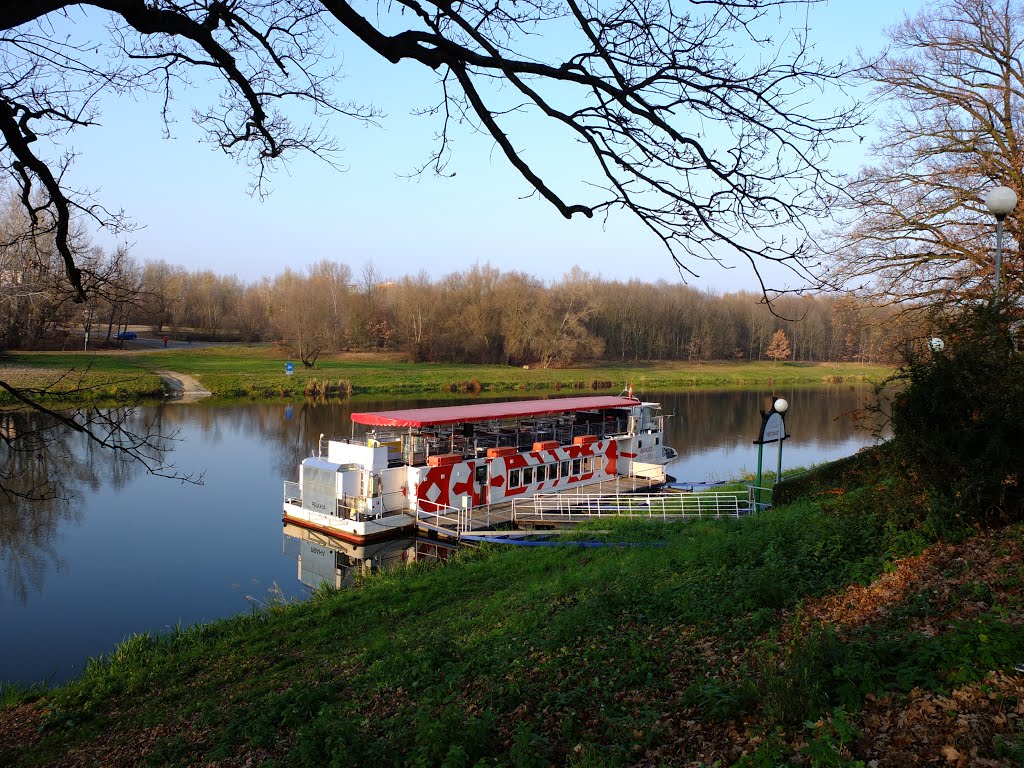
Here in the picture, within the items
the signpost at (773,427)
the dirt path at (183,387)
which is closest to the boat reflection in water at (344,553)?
the signpost at (773,427)

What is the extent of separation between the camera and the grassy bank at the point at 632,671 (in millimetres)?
4926

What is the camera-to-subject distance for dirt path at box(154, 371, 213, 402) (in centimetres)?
4809

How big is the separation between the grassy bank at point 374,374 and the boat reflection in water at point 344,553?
24.4 meters

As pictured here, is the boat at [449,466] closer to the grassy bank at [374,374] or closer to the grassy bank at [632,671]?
the grassy bank at [632,671]

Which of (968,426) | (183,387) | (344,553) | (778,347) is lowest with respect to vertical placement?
(344,553)

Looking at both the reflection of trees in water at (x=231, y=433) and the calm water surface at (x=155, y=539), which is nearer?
the calm water surface at (x=155, y=539)

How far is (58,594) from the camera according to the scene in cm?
1706

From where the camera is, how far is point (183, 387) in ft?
166

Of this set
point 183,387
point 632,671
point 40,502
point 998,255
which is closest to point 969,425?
point 998,255

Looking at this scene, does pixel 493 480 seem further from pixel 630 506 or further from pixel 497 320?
pixel 497 320

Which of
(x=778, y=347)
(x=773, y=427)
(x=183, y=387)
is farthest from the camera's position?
(x=778, y=347)

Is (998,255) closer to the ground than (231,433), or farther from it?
farther from it

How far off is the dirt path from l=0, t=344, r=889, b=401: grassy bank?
0.66 m

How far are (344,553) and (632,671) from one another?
14.8 metres
